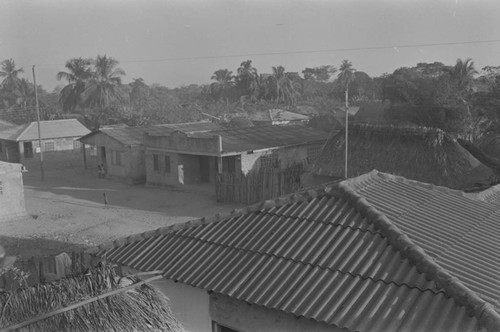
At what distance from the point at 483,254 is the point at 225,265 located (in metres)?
2.92

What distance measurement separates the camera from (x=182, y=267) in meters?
6.09

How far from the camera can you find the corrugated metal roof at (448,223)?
17.2ft

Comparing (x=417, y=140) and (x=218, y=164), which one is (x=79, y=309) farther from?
(x=218, y=164)

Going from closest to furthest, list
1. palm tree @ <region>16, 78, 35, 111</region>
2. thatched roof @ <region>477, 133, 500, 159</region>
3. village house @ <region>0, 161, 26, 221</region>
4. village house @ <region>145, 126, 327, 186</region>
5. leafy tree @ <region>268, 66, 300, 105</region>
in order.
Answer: village house @ <region>0, 161, 26, 221</region> < thatched roof @ <region>477, 133, 500, 159</region> < village house @ <region>145, 126, 327, 186</region> < leafy tree @ <region>268, 66, 300, 105</region> < palm tree @ <region>16, 78, 35, 111</region>

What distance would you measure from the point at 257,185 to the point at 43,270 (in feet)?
60.4

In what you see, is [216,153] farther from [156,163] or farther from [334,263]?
[334,263]

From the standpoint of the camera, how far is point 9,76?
2970 inches

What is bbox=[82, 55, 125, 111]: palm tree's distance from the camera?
6078 cm

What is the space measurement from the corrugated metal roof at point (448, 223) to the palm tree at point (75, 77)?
59182 millimetres

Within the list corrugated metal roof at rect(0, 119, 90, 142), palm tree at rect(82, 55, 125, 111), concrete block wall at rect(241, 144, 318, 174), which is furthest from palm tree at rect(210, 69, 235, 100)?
concrete block wall at rect(241, 144, 318, 174)

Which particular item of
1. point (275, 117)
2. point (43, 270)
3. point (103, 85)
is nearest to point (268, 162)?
point (43, 270)

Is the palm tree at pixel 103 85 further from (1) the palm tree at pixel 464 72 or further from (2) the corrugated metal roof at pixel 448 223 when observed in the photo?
(2) the corrugated metal roof at pixel 448 223

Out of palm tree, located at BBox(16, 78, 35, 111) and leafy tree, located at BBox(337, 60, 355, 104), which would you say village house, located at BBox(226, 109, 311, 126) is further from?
palm tree, located at BBox(16, 78, 35, 111)

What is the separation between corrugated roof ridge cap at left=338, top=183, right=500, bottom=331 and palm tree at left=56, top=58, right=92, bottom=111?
198ft
